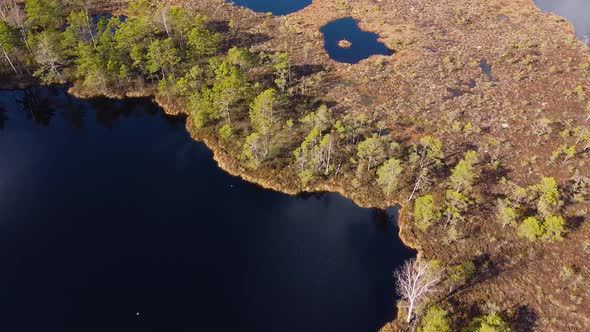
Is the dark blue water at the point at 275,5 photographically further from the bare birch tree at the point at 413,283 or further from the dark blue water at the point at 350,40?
the bare birch tree at the point at 413,283

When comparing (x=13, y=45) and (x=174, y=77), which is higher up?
(x=13, y=45)

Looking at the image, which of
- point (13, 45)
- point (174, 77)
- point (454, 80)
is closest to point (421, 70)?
point (454, 80)

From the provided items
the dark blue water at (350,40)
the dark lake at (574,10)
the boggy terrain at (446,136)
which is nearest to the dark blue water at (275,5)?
the boggy terrain at (446,136)

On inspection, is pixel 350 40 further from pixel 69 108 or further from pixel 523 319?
pixel 523 319

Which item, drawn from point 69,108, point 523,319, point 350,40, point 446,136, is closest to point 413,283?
point 523,319

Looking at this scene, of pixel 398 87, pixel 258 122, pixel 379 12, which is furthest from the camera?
pixel 379 12

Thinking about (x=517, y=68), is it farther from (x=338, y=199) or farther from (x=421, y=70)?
(x=338, y=199)

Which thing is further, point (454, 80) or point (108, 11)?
point (108, 11)

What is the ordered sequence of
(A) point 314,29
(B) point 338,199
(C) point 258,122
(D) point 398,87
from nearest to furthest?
→ (B) point 338,199, (C) point 258,122, (D) point 398,87, (A) point 314,29
